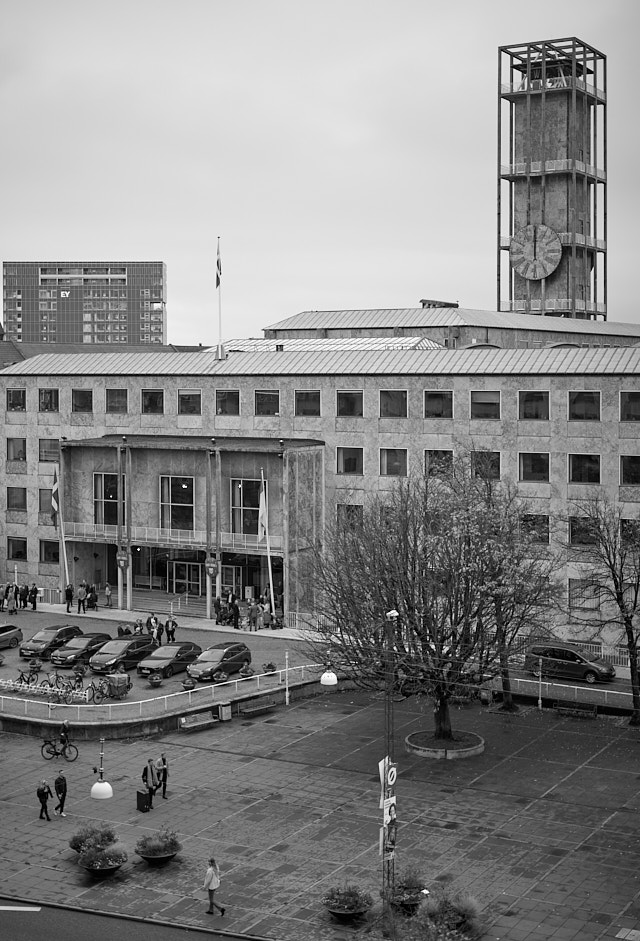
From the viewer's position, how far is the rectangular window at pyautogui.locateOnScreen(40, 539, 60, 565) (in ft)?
276

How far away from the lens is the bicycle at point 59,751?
1917 inches

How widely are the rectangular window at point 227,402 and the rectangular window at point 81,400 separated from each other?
964 centimetres

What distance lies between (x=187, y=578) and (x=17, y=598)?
1069 centimetres

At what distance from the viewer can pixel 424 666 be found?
48406 millimetres

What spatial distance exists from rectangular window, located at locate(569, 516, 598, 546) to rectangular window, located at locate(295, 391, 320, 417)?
57.9 feet

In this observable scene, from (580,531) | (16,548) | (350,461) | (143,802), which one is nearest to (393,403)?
(350,461)

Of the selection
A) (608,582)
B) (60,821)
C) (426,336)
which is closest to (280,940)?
(60,821)

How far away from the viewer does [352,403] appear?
75812 mm

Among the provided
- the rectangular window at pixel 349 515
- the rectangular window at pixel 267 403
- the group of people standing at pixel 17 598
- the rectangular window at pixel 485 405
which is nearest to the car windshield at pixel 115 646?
the rectangular window at pixel 349 515

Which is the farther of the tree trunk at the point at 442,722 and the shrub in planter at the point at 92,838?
the tree trunk at the point at 442,722

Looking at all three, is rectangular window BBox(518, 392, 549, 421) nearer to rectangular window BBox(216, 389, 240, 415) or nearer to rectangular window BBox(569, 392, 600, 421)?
rectangular window BBox(569, 392, 600, 421)

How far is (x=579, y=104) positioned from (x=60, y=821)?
10413cm

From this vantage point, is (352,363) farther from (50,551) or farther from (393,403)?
(50,551)

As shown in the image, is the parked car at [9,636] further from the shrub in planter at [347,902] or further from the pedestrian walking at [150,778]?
the shrub in planter at [347,902]
